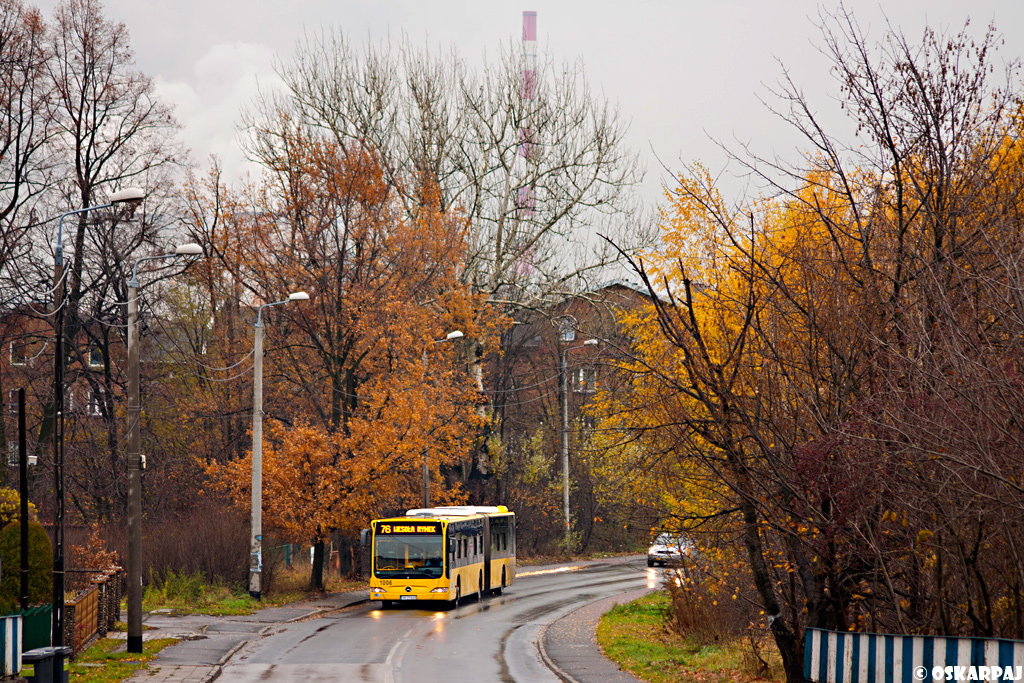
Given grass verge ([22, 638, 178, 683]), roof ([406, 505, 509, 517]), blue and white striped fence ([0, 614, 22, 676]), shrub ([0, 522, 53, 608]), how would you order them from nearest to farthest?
blue and white striped fence ([0, 614, 22, 676]) < grass verge ([22, 638, 178, 683]) < shrub ([0, 522, 53, 608]) < roof ([406, 505, 509, 517])

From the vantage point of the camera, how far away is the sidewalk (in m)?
18.5

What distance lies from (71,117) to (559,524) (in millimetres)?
29889

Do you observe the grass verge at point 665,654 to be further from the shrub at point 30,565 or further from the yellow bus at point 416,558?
the shrub at point 30,565

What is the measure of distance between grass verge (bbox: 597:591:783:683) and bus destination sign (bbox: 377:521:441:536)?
5996 mm

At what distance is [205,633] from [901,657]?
17892 mm

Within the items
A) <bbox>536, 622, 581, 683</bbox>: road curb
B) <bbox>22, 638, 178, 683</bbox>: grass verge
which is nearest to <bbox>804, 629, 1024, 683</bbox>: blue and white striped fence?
<bbox>536, 622, 581, 683</bbox>: road curb

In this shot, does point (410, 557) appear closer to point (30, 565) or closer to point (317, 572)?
point (317, 572)

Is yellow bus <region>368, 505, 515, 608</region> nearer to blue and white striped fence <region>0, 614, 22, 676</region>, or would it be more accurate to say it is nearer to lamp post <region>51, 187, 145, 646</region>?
lamp post <region>51, 187, 145, 646</region>

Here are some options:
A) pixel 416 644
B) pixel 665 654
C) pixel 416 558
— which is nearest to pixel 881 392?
pixel 665 654

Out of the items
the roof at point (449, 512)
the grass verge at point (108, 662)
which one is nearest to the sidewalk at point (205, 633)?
the grass verge at point (108, 662)

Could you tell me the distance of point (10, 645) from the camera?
52.6 feet

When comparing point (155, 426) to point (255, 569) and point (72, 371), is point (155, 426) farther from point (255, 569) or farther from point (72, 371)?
point (255, 569)

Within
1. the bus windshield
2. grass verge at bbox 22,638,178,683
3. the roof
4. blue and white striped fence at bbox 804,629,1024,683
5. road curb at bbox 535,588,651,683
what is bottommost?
road curb at bbox 535,588,651,683

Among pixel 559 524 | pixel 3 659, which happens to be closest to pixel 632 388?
pixel 3 659
